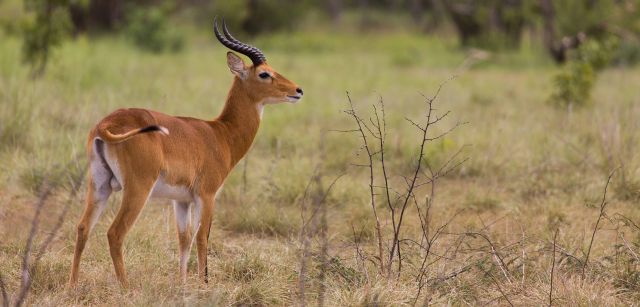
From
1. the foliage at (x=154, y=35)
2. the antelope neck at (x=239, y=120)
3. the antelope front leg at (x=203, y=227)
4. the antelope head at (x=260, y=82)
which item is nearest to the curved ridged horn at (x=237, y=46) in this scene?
the antelope head at (x=260, y=82)

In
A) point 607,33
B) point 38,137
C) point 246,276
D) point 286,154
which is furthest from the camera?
point 607,33

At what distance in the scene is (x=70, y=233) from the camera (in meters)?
5.63

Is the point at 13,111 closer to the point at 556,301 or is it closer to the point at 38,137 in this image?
the point at 38,137

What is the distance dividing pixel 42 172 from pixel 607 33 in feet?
43.3

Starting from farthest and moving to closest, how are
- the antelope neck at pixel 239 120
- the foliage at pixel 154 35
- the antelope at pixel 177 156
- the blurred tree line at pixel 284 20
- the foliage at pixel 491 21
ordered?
the foliage at pixel 491 21 < the foliage at pixel 154 35 < the blurred tree line at pixel 284 20 < the antelope neck at pixel 239 120 < the antelope at pixel 177 156

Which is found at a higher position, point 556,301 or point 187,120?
point 187,120

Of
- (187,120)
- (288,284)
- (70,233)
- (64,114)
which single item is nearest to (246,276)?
(288,284)

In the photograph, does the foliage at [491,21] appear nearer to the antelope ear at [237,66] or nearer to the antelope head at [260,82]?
the antelope head at [260,82]

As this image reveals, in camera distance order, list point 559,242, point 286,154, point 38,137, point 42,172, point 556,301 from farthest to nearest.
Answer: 1. point 286,154
2. point 38,137
3. point 42,172
4. point 559,242
5. point 556,301

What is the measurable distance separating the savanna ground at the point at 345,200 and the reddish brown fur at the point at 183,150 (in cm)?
35

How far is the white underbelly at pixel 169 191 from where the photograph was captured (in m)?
4.40

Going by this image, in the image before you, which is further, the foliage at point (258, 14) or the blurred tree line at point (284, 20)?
the foliage at point (258, 14)

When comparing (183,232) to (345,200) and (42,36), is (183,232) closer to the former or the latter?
(345,200)

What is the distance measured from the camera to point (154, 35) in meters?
18.4
